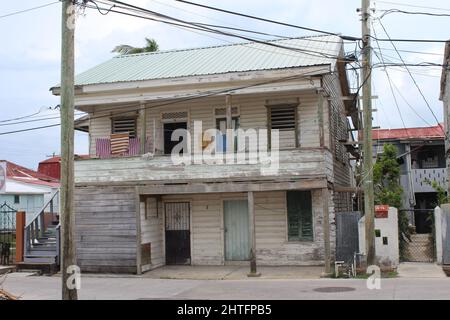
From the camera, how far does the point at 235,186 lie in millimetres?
18375

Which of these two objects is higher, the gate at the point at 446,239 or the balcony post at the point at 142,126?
the balcony post at the point at 142,126

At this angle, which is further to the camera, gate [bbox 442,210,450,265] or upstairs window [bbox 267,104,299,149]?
upstairs window [bbox 267,104,299,149]

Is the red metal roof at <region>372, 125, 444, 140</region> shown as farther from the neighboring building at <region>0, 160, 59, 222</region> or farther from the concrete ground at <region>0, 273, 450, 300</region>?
the neighboring building at <region>0, 160, 59, 222</region>

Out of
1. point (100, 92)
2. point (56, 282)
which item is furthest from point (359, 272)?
point (100, 92)

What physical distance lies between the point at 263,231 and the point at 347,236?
121 inches

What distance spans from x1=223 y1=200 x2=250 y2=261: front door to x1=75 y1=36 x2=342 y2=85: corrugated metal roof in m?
4.85

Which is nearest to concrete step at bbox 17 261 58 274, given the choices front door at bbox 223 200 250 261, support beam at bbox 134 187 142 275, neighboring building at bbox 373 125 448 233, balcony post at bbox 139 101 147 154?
support beam at bbox 134 187 142 275

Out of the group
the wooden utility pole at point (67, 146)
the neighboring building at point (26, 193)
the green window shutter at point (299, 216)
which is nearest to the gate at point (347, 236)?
the green window shutter at point (299, 216)

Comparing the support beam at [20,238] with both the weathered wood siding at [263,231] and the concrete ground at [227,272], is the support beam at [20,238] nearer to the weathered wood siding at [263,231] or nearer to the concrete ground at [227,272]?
the concrete ground at [227,272]

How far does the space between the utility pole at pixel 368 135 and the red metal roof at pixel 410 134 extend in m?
17.7

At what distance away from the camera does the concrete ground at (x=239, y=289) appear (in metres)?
13.1

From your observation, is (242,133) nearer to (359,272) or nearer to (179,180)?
(179,180)

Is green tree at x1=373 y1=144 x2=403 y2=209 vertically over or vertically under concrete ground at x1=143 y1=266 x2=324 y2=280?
over

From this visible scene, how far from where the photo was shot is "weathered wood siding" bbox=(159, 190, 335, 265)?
19625 mm
